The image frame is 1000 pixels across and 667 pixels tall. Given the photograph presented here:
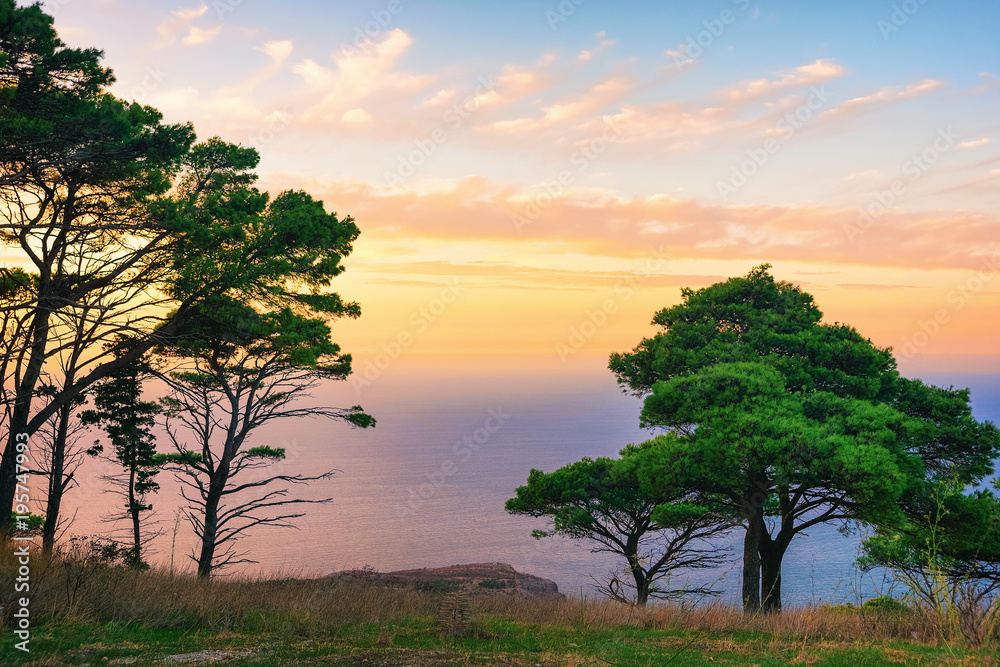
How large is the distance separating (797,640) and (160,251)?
51.7 feet

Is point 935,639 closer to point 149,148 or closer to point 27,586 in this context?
point 27,586

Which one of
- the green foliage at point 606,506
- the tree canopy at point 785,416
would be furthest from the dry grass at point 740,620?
the green foliage at point 606,506

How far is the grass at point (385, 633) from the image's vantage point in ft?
22.5

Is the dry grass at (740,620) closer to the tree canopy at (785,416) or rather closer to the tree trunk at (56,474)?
the tree canopy at (785,416)

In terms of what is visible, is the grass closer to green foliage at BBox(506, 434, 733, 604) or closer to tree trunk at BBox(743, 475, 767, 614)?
tree trunk at BBox(743, 475, 767, 614)

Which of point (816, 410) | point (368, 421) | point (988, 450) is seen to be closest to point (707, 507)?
point (816, 410)

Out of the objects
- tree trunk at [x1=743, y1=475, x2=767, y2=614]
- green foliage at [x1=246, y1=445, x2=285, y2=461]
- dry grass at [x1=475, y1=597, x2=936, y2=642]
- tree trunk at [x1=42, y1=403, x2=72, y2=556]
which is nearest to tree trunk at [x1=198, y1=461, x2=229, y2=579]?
green foliage at [x1=246, y1=445, x2=285, y2=461]

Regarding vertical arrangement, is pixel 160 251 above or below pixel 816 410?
above

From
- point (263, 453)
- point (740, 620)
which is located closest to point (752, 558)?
point (740, 620)

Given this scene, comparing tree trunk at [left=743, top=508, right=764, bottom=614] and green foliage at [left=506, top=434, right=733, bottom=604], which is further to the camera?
green foliage at [left=506, top=434, right=733, bottom=604]

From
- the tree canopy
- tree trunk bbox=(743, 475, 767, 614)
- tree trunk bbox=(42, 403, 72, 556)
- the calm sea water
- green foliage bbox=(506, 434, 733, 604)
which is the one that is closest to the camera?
the tree canopy

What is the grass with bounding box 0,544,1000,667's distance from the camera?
6852mm

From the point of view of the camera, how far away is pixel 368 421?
19938mm

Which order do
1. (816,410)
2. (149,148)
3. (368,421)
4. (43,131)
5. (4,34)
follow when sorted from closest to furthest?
(4,34) → (43,131) → (149,148) → (816,410) → (368,421)
